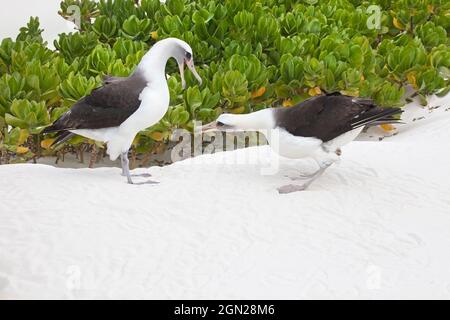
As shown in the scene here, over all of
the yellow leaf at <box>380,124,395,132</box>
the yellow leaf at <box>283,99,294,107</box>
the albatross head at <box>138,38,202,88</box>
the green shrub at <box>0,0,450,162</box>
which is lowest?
the yellow leaf at <box>380,124,395,132</box>

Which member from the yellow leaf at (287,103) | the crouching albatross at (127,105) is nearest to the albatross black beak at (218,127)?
the crouching albatross at (127,105)

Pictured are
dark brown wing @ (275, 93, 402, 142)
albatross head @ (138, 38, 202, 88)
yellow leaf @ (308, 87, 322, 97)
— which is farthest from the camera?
yellow leaf @ (308, 87, 322, 97)

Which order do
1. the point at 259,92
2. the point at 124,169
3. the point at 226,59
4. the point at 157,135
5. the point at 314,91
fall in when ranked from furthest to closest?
the point at 226,59 < the point at 314,91 < the point at 259,92 < the point at 157,135 < the point at 124,169

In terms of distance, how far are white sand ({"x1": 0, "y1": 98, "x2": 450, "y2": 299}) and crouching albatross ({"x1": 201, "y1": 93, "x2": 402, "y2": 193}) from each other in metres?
0.31

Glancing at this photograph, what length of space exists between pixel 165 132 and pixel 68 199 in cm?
153

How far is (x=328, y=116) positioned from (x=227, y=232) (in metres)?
1.18

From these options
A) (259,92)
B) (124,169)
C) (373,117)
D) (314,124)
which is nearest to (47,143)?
(124,169)

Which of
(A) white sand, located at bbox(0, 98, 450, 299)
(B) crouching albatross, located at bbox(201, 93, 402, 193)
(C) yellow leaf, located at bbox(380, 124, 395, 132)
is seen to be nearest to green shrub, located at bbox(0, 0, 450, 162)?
(C) yellow leaf, located at bbox(380, 124, 395, 132)

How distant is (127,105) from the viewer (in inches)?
224

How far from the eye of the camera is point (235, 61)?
25.4 ft

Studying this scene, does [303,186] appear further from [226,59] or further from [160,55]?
[226,59]

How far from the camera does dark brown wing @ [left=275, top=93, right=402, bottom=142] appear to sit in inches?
223

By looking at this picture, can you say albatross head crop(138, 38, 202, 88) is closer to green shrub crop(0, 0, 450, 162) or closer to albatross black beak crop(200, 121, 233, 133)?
albatross black beak crop(200, 121, 233, 133)
